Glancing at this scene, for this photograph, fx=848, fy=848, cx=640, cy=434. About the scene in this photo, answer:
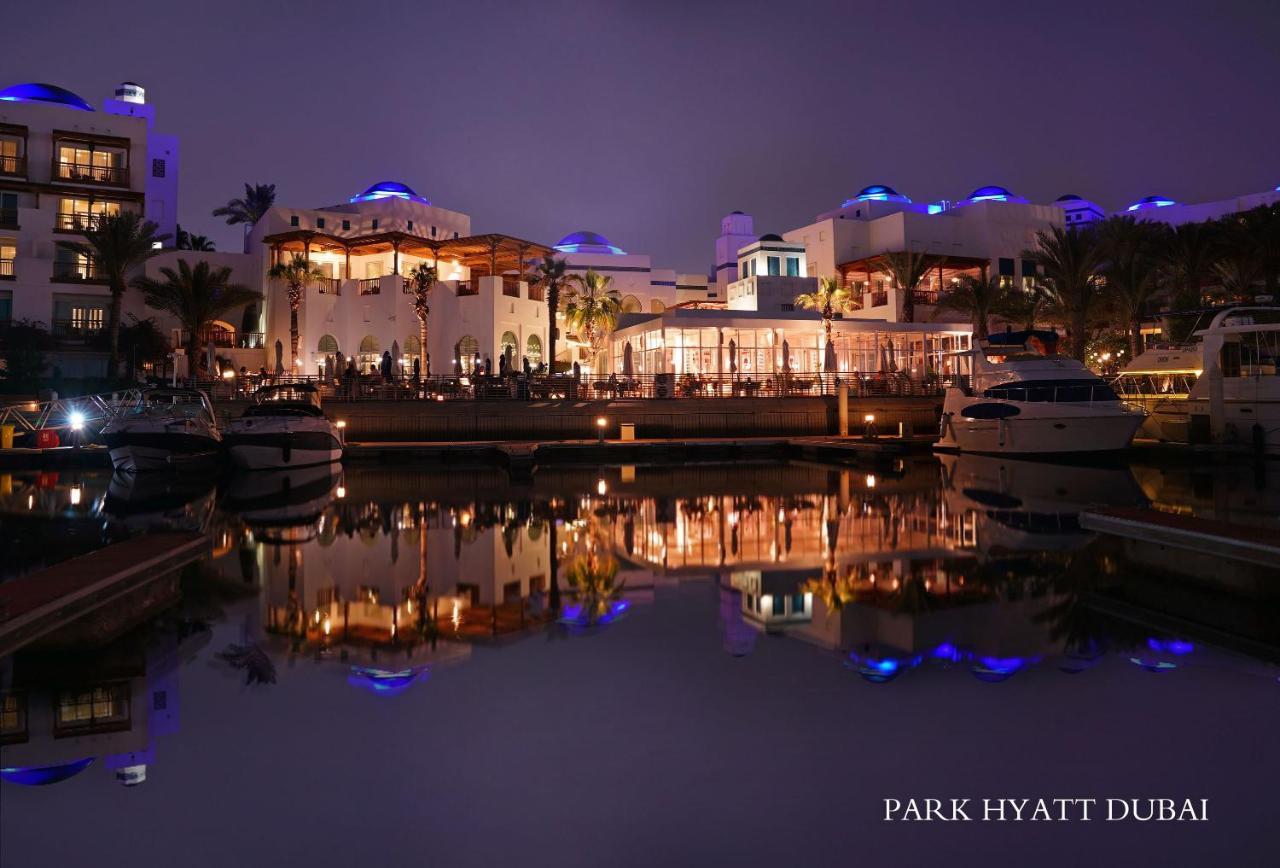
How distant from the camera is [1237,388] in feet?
88.1

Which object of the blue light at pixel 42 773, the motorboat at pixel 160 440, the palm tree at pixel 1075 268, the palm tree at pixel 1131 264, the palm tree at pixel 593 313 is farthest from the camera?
the palm tree at pixel 593 313

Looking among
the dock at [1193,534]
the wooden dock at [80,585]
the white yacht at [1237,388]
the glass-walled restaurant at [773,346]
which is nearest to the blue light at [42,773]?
the wooden dock at [80,585]

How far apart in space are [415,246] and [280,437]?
78.9 feet

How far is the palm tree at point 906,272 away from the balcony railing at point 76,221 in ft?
142

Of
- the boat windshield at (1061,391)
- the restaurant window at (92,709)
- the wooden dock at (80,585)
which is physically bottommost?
the restaurant window at (92,709)

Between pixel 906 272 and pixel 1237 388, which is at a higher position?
pixel 906 272

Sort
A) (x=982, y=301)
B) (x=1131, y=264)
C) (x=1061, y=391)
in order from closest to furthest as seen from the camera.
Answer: (x=1061, y=391)
(x=1131, y=264)
(x=982, y=301)

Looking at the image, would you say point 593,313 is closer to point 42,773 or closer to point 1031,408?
point 1031,408

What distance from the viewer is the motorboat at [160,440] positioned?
2212cm

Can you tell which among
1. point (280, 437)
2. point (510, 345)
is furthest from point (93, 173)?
point (280, 437)

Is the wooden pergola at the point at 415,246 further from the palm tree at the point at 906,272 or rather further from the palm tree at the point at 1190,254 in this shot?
the palm tree at the point at 1190,254

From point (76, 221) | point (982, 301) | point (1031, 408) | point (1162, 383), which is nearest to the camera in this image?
point (1031, 408)

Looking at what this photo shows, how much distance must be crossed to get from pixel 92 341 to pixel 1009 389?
137 ft

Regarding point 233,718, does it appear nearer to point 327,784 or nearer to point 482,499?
point 327,784
